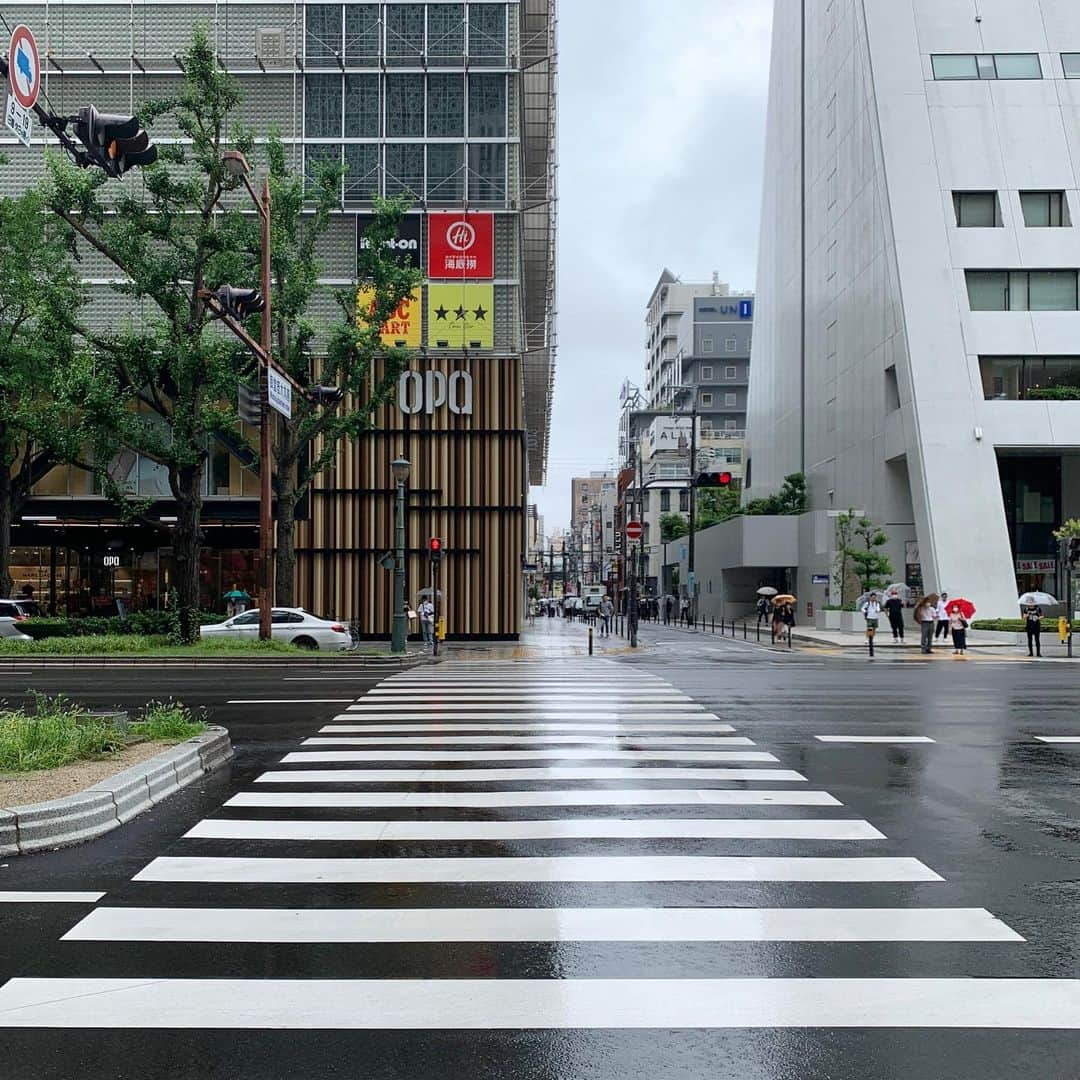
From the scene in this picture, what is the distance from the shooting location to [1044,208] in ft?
145

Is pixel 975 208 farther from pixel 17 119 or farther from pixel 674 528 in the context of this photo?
pixel 674 528

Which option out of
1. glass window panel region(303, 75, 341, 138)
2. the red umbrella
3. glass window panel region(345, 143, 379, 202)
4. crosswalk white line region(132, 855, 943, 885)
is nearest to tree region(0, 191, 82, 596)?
glass window panel region(303, 75, 341, 138)

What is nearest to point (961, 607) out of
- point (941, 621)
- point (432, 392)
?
point (941, 621)

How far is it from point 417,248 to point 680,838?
33.4 meters

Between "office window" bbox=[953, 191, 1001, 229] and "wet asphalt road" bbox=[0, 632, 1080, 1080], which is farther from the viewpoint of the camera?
"office window" bbox=[953, 191, 1001, 229]

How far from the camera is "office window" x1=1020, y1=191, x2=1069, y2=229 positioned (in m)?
44.1

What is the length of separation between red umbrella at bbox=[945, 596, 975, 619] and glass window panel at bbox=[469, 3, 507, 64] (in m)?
24.5

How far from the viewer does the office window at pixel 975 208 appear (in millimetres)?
44375

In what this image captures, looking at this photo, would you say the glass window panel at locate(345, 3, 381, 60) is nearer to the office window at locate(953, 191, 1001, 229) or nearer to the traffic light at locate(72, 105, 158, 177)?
the office window at locate(953, 191, 1001, 229)

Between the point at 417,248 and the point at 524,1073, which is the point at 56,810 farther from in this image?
the point at 417,248

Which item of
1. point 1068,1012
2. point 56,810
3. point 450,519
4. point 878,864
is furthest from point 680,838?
point 450,519

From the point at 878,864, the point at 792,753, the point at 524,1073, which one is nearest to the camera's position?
the point at 524,1073

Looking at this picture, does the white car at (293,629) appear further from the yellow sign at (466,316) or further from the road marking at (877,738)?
the road marking at (877,738)

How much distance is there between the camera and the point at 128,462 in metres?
40.0
